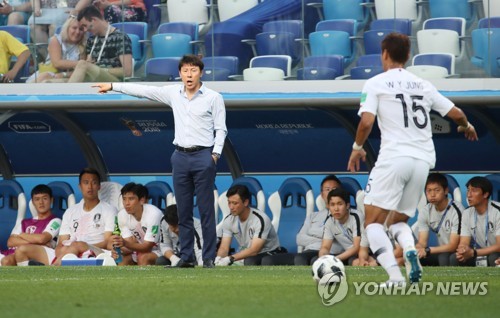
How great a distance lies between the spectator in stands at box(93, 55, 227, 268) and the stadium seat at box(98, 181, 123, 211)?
398cm

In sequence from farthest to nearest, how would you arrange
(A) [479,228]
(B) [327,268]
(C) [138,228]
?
(C) [138,228]
(A) [479,228]
(B) [327,268]

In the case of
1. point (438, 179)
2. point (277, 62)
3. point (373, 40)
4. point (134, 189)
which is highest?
point (373, 40)

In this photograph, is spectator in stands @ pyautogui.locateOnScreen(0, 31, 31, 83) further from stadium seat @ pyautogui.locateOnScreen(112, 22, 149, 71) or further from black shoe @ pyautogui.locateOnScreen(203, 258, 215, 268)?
black shoe @ pyautogui.locateOnScreen(203, 258, 215, 268)

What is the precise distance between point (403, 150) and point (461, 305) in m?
1.22

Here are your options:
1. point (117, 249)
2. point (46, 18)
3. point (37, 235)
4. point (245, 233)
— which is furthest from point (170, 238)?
point (46, 18)

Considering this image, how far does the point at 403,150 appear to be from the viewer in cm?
730

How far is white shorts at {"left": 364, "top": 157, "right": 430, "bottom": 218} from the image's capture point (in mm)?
7234

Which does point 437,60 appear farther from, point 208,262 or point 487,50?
point 208,262

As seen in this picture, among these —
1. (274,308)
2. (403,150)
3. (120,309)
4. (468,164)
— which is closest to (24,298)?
(120,309)

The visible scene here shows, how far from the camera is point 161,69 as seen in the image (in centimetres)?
1377

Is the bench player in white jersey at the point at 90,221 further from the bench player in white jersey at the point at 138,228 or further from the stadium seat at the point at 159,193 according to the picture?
the stadium seat at the point at 159,193

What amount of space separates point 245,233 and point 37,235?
2.58 m

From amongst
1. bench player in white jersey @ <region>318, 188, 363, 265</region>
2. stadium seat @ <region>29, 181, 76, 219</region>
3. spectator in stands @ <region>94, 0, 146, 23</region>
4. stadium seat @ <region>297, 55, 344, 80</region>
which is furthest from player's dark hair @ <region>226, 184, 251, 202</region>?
stadium seat @ <region>29, 181, 76, 219</region>

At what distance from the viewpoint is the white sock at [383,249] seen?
23.4 feet
